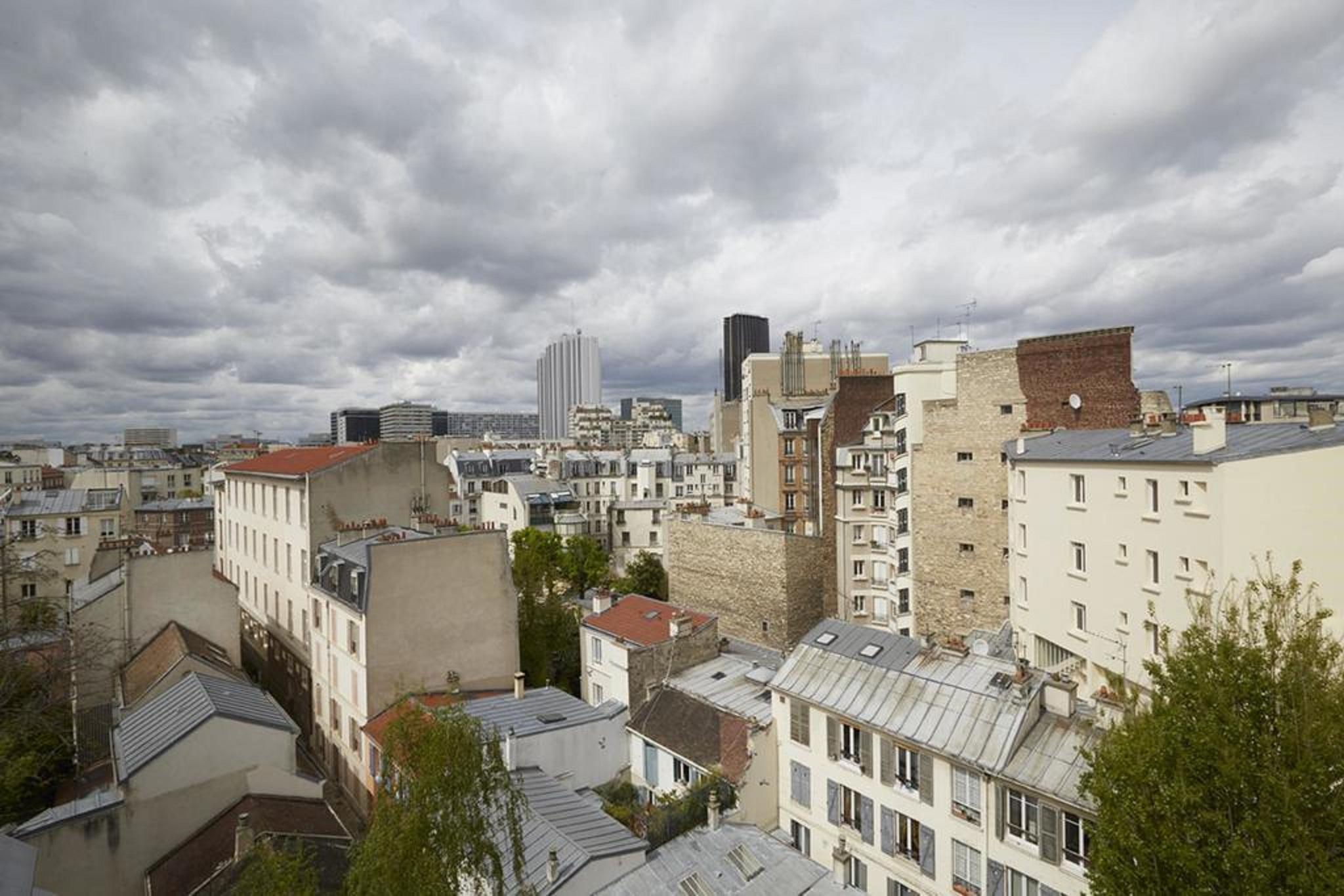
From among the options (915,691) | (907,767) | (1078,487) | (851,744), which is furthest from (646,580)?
(907,767)

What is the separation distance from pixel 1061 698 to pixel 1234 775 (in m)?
6.03

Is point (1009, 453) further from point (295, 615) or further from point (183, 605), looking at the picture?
point (183, 605)

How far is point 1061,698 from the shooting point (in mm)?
Result: 14094

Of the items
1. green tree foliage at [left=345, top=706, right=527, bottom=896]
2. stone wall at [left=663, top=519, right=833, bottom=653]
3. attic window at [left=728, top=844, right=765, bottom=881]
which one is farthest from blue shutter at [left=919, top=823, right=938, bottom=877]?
stone wall at [left=663, top=519, right=833, bottom=653]

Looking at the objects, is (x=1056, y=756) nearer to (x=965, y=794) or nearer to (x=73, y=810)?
(x=965, y=794)

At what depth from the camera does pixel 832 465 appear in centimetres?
3775

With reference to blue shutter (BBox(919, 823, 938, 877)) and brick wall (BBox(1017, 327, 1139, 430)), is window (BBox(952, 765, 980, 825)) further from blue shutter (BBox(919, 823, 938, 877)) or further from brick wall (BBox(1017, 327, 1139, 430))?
brick wall (BBox(1017, 327, 1139, 430))

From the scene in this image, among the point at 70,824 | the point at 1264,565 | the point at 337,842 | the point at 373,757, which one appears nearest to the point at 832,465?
the point at 1264,565

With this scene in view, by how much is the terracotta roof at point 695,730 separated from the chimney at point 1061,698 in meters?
7.51

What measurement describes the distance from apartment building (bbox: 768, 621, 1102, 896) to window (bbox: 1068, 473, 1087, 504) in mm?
7601

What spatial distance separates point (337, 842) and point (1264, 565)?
73.2ft

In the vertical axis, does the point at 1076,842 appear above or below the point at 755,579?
below

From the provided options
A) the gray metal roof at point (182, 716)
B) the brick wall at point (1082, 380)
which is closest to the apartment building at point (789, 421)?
the brick wall at point (1082, 380)

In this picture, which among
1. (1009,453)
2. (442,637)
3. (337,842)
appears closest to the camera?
(337,842)
